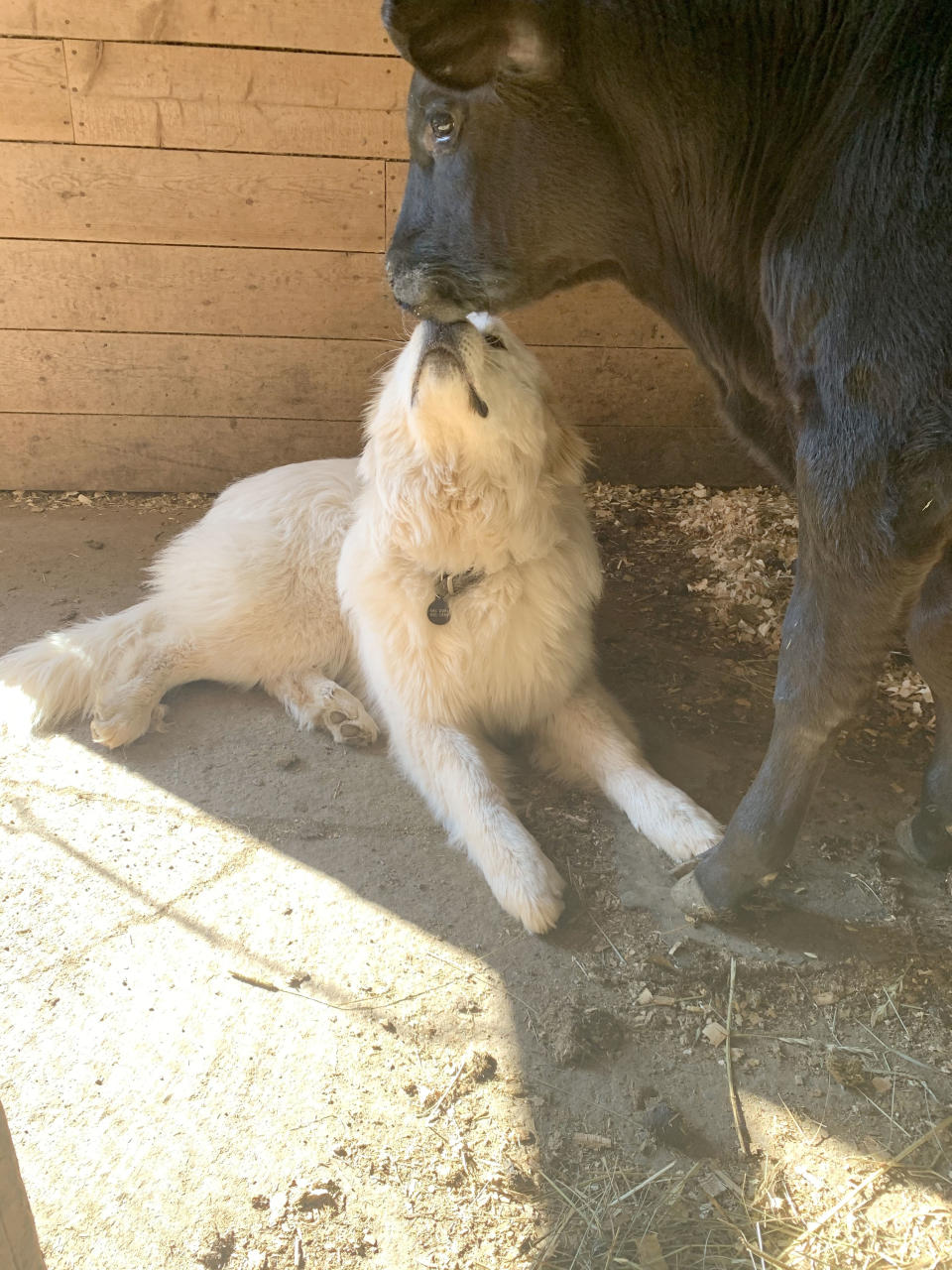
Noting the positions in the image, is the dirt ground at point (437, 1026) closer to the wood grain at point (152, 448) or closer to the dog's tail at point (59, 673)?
the dog's tail at point (59, 673)

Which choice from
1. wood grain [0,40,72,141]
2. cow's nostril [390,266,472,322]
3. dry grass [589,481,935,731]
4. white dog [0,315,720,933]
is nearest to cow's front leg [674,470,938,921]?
white dog [0,315,720,933]

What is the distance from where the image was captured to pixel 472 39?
69.8 inches

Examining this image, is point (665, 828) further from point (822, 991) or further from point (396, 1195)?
point (396, 1195)

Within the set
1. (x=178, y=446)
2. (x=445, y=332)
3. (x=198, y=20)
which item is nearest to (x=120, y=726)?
(x=445, y=332)

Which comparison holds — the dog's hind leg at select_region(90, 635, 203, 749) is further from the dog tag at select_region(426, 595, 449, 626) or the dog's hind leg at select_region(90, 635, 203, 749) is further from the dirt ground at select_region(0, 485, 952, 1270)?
the dog tag at select_region(426, 595, 449, 626)

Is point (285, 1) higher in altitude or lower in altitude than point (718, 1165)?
higher

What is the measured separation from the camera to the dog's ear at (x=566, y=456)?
9.15ft

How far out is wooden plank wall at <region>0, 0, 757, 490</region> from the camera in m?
3.76

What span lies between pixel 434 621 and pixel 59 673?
4.21 ft

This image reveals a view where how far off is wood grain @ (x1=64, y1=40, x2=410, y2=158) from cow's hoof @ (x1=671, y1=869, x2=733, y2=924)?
3041mm

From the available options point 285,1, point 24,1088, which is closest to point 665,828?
point 24,1088

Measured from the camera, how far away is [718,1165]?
5.61 ft

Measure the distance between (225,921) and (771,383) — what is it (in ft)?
5.84

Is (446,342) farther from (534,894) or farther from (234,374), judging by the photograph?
(234,374)
